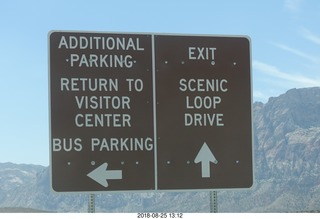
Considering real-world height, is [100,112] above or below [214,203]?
above

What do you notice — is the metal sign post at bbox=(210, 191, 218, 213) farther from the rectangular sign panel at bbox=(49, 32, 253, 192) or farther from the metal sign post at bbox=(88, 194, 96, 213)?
the metal sign post at bbox=(88, 194, 96, 213)

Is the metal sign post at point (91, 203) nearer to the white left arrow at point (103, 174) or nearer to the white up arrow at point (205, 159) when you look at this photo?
the white left arrow at point (103, 174)

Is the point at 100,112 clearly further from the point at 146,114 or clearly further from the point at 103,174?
the point at 103,174

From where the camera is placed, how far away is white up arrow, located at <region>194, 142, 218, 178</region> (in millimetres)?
9492

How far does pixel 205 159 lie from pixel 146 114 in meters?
1.15

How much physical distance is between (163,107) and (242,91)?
1.37 metres

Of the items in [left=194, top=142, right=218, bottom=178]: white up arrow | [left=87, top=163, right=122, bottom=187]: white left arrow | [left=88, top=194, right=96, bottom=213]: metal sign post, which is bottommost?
[left=88, top=194, right=96, bottom=213]: metal sign post

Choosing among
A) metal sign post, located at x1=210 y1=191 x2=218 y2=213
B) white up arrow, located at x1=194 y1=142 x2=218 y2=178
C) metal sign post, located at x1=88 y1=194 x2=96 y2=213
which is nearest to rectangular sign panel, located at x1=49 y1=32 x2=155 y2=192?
metal sign post, located at x1=88 y1=194 x2=96 y2=213

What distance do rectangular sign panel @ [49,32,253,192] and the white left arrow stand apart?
1cm

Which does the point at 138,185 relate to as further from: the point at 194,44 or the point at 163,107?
the point at 194,44

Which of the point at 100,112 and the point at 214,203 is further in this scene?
the point at 214,203

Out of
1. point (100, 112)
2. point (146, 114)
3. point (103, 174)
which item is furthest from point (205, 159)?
point (100, 112)

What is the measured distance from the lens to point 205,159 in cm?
954

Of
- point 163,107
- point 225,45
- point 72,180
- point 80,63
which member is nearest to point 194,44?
point 225,45
